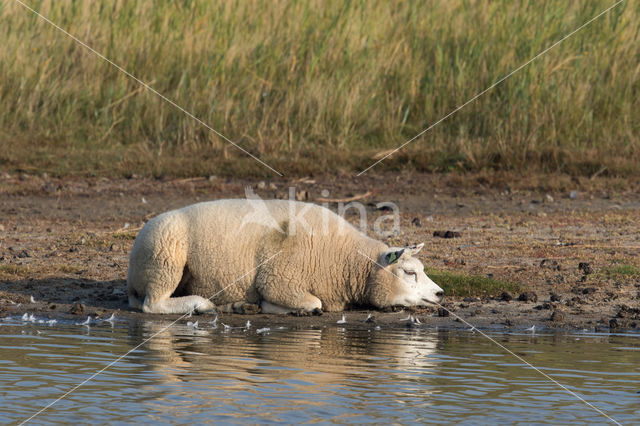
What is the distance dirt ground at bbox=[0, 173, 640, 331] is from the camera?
8.16 metres

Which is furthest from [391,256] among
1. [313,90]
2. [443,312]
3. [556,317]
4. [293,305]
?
[313,90]

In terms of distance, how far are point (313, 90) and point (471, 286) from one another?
5529 mm

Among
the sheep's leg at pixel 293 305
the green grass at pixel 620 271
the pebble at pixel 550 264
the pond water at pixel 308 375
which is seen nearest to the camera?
the pond water at pixel 308 375

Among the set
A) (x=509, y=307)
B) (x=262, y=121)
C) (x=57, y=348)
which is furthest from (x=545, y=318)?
(x=262, y=121)

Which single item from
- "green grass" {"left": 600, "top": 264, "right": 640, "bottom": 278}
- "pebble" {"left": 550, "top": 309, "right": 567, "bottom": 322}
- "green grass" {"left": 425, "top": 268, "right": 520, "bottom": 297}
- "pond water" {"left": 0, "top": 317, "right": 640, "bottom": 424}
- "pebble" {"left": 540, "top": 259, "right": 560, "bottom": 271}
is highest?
"pebble" {"left": 540, "top": 259, "right": 560, "bottom": 271}

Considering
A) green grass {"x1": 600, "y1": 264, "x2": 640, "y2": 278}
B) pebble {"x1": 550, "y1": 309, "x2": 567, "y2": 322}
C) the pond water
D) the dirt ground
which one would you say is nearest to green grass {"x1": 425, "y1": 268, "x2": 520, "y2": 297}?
the dirt ground

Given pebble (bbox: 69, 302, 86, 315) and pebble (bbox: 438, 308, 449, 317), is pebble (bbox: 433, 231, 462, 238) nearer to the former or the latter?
pebble (bbox: 438, 308, 449, 317)

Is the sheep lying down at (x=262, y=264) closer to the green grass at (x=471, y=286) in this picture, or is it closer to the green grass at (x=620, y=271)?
the green grass at (x=471, y=286)

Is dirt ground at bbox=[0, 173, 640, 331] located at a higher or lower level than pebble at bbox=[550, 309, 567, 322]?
higher

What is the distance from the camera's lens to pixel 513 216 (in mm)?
11430

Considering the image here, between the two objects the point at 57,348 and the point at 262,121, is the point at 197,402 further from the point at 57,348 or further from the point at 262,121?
the point at 262,121

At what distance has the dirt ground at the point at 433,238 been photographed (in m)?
8.16

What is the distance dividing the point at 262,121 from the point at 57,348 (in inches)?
273

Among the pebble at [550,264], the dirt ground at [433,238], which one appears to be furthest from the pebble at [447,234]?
the pebble at [550,264]
